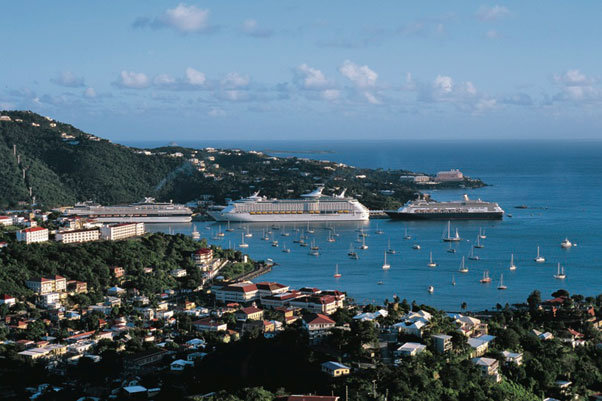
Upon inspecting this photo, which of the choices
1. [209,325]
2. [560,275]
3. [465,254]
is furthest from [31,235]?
[560,275]

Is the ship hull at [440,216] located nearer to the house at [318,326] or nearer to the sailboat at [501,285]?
the sailboat at [501,285]

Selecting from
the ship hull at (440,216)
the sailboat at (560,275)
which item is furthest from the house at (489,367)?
the ship hull at (440,216)

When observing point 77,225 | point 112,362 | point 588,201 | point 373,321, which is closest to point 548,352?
point 373,321

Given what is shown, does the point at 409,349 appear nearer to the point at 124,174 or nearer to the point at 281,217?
the point at 281,217

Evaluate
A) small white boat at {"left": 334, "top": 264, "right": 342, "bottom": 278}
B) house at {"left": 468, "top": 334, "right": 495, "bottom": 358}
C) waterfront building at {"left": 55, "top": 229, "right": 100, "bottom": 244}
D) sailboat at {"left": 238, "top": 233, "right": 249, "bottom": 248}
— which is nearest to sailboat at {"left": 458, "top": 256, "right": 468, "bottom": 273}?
small white boat at {"left": 334, "top": 264, "right": 342, "bottom": 278}

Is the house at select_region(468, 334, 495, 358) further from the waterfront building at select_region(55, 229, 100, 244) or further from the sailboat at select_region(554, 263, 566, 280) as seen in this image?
the waterfront building at select_region(55, 229, 100, 244)

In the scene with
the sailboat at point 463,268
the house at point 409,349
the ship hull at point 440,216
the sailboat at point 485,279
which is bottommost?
the sailboat at point 485,279

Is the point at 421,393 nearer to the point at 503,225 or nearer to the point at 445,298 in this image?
the point at 445,298
